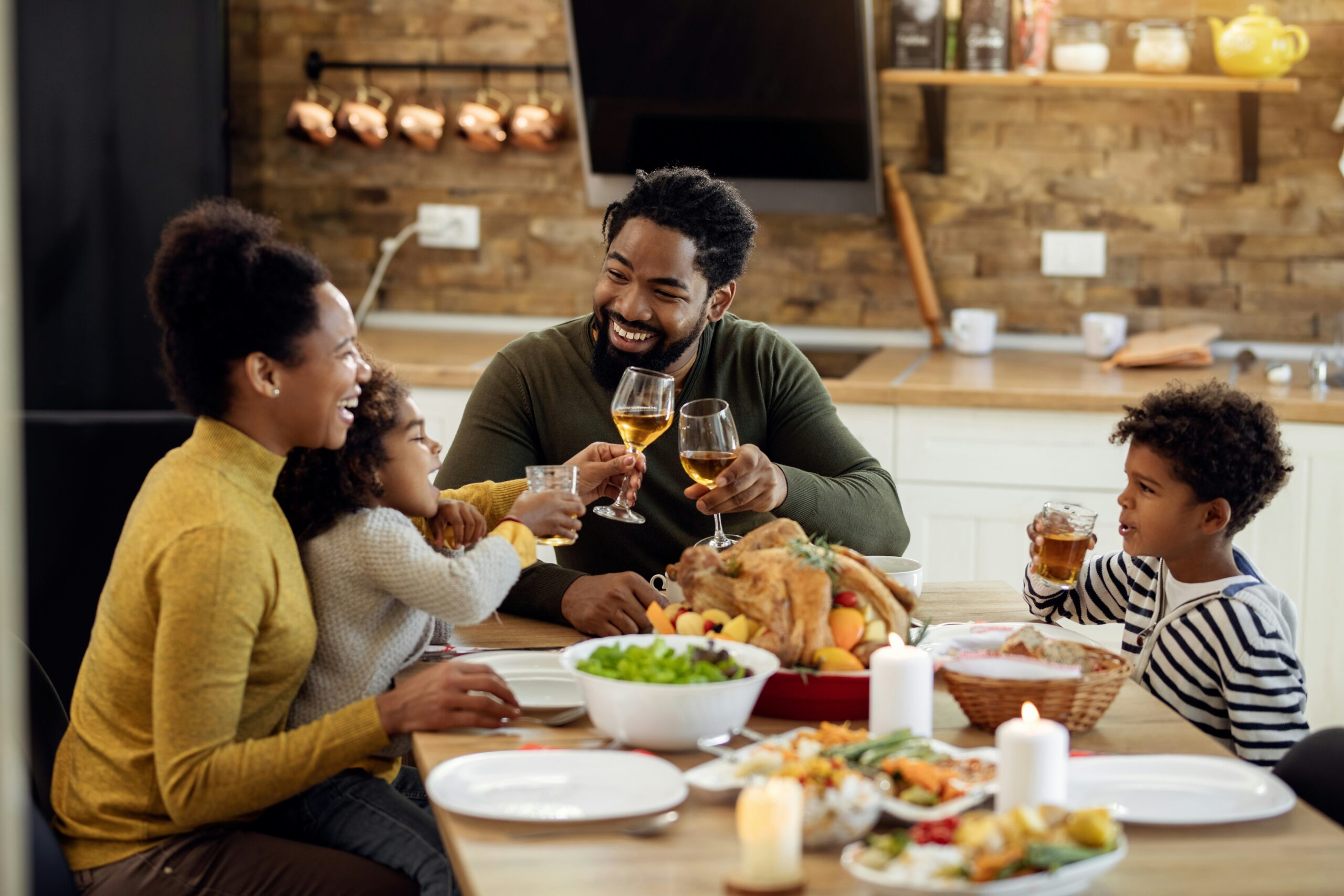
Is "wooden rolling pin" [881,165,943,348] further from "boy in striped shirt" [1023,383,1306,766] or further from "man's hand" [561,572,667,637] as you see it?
"man's hand" [561,572,667,637]

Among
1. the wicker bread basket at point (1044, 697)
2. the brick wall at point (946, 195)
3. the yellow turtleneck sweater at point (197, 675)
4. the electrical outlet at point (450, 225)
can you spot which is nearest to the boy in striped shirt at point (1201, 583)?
the wicker bread basket at point (1044, 697)

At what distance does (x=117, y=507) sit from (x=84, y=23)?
1.15 meters

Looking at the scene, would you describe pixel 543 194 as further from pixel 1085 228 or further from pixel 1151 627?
pixel 1151 627

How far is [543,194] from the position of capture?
4.00 m

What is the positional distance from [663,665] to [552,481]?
45 centimetres

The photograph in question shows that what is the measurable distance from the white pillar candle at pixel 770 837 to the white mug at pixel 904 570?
69cm

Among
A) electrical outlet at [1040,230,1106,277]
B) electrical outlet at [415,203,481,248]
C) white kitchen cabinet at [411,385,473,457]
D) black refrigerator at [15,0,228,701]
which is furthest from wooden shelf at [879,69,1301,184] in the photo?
black refrigerator at [15,0,228,701]

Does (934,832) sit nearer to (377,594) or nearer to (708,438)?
(377,594)

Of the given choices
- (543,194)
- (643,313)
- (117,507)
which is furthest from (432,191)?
(643,313)

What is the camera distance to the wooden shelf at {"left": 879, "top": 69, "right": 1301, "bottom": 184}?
3.45 m

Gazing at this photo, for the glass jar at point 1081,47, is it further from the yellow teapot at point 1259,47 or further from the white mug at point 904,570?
the white mug at point 904,570

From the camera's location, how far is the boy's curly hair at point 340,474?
4.89 ft

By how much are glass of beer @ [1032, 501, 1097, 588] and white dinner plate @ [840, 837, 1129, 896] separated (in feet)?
2.47

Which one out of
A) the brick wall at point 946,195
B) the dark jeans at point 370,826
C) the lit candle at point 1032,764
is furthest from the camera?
the brick wall at point 946,195
